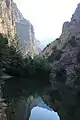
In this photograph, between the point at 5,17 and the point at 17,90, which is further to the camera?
the point at 5,17

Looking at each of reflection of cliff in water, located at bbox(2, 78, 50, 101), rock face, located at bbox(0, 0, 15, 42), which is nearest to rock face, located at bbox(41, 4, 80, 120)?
reflection of cliff in water, located at bbox(2, 78, 50, 101)

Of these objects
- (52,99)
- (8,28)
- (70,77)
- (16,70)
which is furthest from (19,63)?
(8,28)

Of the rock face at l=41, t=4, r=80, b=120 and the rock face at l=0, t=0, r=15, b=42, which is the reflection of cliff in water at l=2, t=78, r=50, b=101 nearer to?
the rock face at l=41, t=4, r=80, b=120

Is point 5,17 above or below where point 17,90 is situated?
above

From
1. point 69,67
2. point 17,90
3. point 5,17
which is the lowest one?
point 17,90

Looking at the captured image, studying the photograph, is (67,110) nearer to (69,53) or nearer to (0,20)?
(69,53)

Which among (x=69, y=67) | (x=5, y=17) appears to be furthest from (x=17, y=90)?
(x=5, y=17)

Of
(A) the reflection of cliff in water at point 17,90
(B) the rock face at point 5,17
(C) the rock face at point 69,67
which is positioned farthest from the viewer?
(B) the rock face at point 5,17

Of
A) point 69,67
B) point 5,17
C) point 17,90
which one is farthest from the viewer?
point 5,17

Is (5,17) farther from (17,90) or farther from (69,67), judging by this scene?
(17,90)

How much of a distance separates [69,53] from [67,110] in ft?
249

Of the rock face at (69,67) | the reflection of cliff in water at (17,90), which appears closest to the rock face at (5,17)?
the rock face at (69,67)

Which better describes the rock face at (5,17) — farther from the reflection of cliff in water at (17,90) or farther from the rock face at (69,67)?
the reflection of cliff in water at (17,90)

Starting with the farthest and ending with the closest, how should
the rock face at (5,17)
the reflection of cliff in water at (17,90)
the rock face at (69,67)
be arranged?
1. the rock face at (5,17)
2. the rock face at (69,67)
3. the reflection of cliff in water at (17,90)
